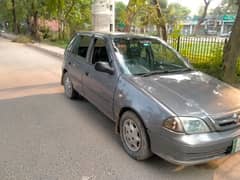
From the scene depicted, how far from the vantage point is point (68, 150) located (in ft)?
11.0

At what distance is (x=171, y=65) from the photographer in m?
3.95

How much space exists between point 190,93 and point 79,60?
8.34ft

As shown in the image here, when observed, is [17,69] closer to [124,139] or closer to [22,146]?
[22,146]

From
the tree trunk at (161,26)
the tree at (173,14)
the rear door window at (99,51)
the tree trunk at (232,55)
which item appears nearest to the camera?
the rear door window at (99,51)

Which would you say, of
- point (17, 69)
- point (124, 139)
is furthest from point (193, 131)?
point (17, 69)

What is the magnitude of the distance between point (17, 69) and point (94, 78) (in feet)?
20.1

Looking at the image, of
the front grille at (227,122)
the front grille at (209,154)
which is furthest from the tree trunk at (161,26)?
the front grille at (209,154)

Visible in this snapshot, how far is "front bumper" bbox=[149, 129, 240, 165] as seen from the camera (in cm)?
254

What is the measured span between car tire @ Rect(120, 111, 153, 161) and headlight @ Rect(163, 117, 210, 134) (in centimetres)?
45

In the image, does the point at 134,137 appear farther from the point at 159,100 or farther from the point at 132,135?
the point at 159,100

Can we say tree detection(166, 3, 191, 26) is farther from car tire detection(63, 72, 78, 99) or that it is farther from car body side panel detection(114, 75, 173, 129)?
car body side panel detection(114, 75, 173, 129)

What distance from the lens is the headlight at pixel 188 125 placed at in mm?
2570

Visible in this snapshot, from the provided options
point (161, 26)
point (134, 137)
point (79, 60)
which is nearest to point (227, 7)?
point (161, 26)

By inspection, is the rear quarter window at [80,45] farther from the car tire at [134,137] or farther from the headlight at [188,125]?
the headlight at [188,125]
